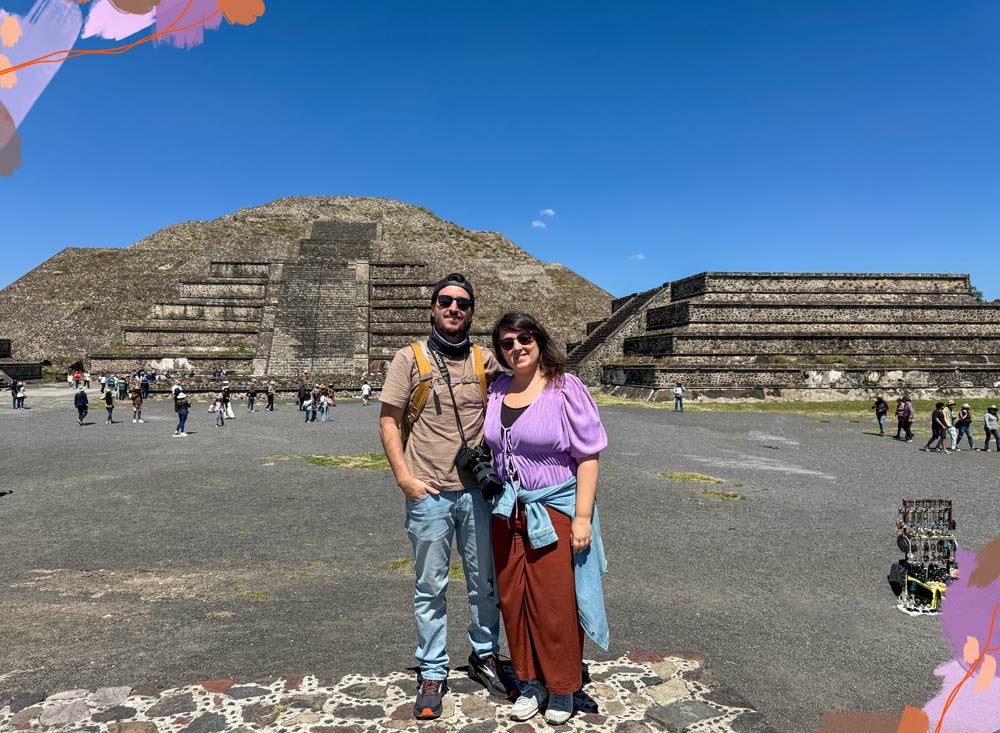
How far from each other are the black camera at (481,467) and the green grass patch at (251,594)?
264 cm

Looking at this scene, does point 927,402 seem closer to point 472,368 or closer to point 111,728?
point 472,368

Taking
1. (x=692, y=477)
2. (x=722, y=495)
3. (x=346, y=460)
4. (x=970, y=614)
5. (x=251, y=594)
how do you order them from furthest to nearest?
(x=346, y=460)
(x=692, y=477)
(x=722, y=495)
(x=251, y=594)
(x=970, y=614)

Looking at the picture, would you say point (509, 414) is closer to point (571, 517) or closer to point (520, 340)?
point (520, 340)

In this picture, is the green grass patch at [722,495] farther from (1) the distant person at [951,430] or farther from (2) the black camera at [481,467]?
(1) the distant person at [951,430]

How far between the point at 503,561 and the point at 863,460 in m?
10.4

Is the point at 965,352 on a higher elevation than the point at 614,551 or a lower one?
higher

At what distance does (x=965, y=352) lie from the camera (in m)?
22.2

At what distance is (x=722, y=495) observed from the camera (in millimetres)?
7887

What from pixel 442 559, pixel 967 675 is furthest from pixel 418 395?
pixel 967 675

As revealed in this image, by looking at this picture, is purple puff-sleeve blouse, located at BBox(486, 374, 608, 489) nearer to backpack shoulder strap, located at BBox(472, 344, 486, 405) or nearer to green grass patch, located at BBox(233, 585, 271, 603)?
backpack shoulder strap, located at BBox(472, 344, 486, 405)

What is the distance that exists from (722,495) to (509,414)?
5.98 meters

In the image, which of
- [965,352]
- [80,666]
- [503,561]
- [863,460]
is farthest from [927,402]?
[80,666]

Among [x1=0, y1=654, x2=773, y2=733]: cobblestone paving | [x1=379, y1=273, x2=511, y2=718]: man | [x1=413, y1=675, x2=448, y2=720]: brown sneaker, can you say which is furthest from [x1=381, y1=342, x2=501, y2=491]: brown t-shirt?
[x1=0, y1=654, x2=773, y2=733]: cobblestone paving

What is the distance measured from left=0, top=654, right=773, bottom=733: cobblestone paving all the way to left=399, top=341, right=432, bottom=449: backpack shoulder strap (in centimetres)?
133
